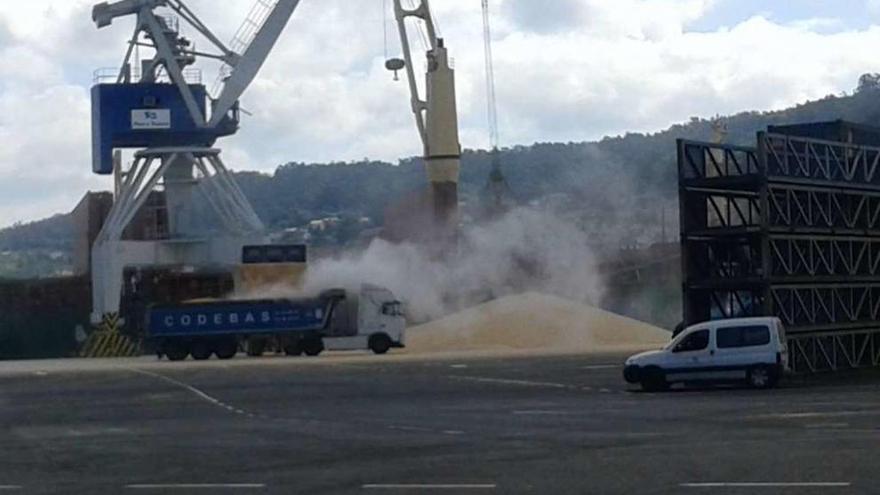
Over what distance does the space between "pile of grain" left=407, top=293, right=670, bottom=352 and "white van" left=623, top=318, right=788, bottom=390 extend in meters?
37.8

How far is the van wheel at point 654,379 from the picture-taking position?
1511 inches

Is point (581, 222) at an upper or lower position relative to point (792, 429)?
upper

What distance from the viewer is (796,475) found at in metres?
18.5

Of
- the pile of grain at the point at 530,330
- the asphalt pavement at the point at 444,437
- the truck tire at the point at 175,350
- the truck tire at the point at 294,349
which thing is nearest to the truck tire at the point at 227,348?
the truck tire at the point at 175,350

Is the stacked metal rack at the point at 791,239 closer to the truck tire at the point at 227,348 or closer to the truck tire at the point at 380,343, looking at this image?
the truck tire at the point at 380,343

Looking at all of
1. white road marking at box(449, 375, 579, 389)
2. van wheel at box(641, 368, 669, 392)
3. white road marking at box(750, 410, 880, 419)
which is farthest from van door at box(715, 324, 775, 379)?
white road marking at box(750, 410, 880, 419)

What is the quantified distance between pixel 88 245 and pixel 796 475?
3408 inches

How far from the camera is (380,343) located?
70.1 meters

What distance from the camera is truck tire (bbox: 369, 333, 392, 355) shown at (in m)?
69.9

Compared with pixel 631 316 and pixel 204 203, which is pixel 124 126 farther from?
pixel 631 316

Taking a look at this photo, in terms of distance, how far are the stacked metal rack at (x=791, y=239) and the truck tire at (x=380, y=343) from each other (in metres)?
24.1

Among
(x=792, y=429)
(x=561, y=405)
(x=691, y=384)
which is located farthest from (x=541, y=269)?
(x=792, y=429)

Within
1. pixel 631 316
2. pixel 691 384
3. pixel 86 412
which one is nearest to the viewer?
pixel 86 412

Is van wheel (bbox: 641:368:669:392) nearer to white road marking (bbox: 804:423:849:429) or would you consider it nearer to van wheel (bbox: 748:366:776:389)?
van wheel (bbox: 748:366:776:389)
